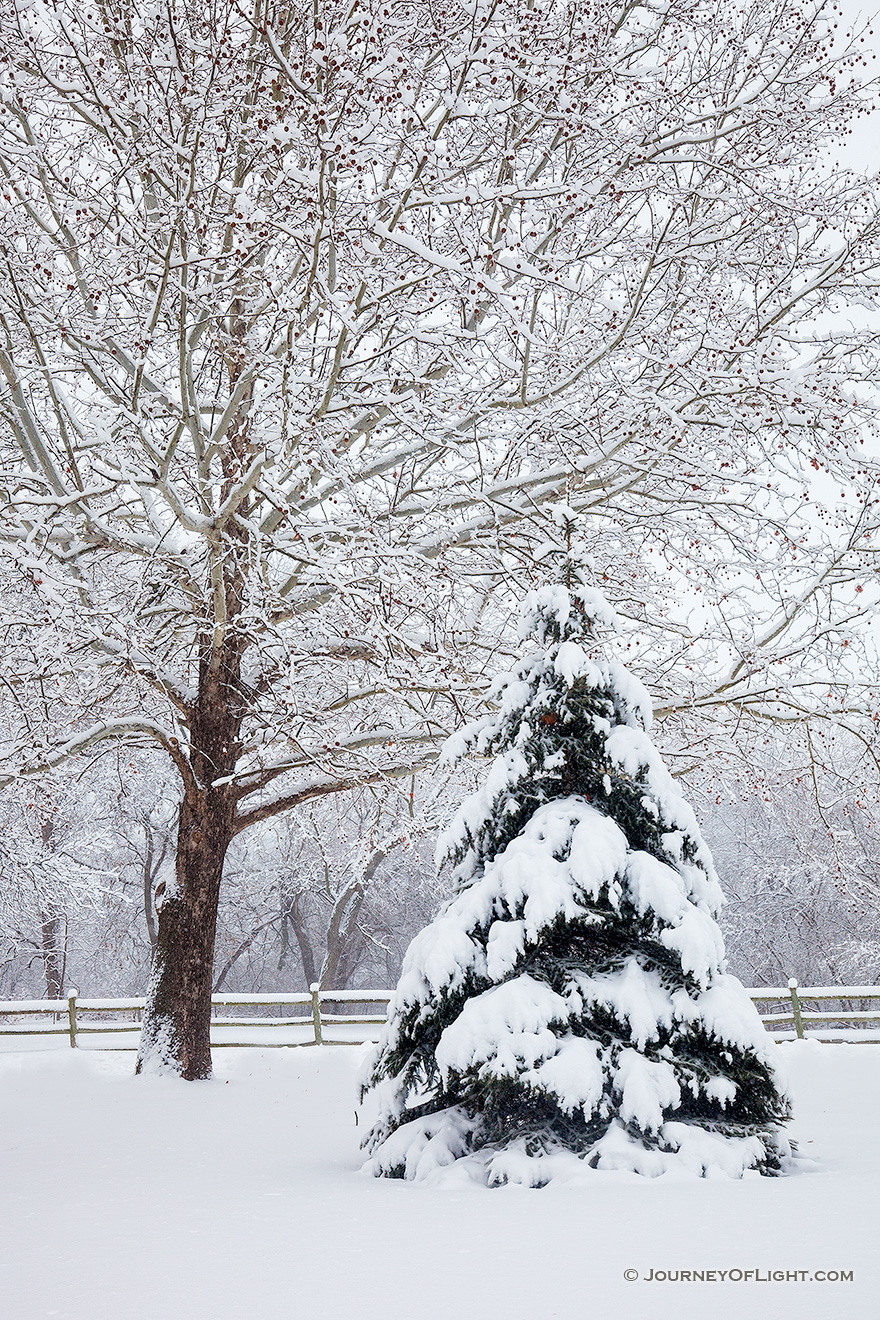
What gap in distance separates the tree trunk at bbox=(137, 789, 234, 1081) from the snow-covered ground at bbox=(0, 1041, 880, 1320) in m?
2.89

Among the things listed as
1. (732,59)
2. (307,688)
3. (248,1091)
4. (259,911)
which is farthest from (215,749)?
(259,911)

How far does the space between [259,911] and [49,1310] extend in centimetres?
3339

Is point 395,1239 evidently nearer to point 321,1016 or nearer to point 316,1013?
point 316,1013

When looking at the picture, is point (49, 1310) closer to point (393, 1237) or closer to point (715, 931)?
point (393, 1237)

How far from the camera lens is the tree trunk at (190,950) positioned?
955cm

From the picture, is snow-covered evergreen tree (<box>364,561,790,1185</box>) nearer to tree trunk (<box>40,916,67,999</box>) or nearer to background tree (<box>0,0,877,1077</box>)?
background tree (<box>0,0,877,1077</box>)

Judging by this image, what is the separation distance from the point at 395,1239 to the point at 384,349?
5.69 metres

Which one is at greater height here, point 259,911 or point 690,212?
point 690,212

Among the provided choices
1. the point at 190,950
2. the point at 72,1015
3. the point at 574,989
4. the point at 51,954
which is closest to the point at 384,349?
the point at 574,989

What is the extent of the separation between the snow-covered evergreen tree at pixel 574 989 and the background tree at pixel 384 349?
2279mm

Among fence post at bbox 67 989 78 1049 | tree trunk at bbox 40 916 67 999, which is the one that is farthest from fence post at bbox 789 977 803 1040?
tree trunk at bbox 40 916 67 999

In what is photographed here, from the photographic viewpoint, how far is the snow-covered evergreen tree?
15.4ft

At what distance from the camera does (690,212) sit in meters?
8.94

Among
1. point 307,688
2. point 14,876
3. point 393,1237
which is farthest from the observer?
point 14,876
